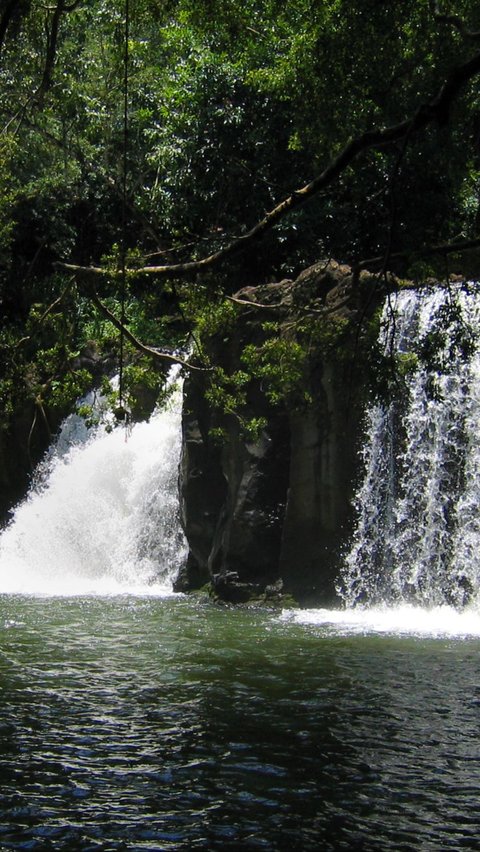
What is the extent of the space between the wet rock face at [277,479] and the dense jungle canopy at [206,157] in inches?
66.2

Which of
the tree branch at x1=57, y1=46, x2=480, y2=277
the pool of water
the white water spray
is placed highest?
the tree branch at x1=57, y1=46, x2=480, y2=277

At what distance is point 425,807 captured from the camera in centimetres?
710

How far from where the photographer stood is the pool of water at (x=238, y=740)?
21.9 ft

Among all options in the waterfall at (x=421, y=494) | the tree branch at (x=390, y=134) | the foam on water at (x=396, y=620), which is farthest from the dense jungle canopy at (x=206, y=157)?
the foam on water at (x=396, y=620)

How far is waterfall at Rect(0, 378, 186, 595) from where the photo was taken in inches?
882

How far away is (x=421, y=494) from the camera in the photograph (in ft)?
57.2

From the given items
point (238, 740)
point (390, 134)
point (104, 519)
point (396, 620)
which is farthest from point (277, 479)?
point (238, 740)

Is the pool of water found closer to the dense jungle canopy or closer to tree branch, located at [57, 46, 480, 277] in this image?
the dense jungle canopy

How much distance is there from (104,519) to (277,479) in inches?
239

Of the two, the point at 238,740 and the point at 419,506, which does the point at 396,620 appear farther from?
the point at 238,740

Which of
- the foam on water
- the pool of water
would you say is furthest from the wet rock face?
the pool of water

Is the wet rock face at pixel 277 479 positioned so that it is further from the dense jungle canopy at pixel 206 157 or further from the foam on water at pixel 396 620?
the dense jungle canopy at pixel 206 157

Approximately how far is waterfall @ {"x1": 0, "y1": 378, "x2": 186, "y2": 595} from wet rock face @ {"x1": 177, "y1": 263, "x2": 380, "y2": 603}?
6.06 feet

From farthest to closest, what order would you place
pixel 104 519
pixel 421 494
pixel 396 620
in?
pixel 104 519 → pixel 421 494 → pixel 396 620
